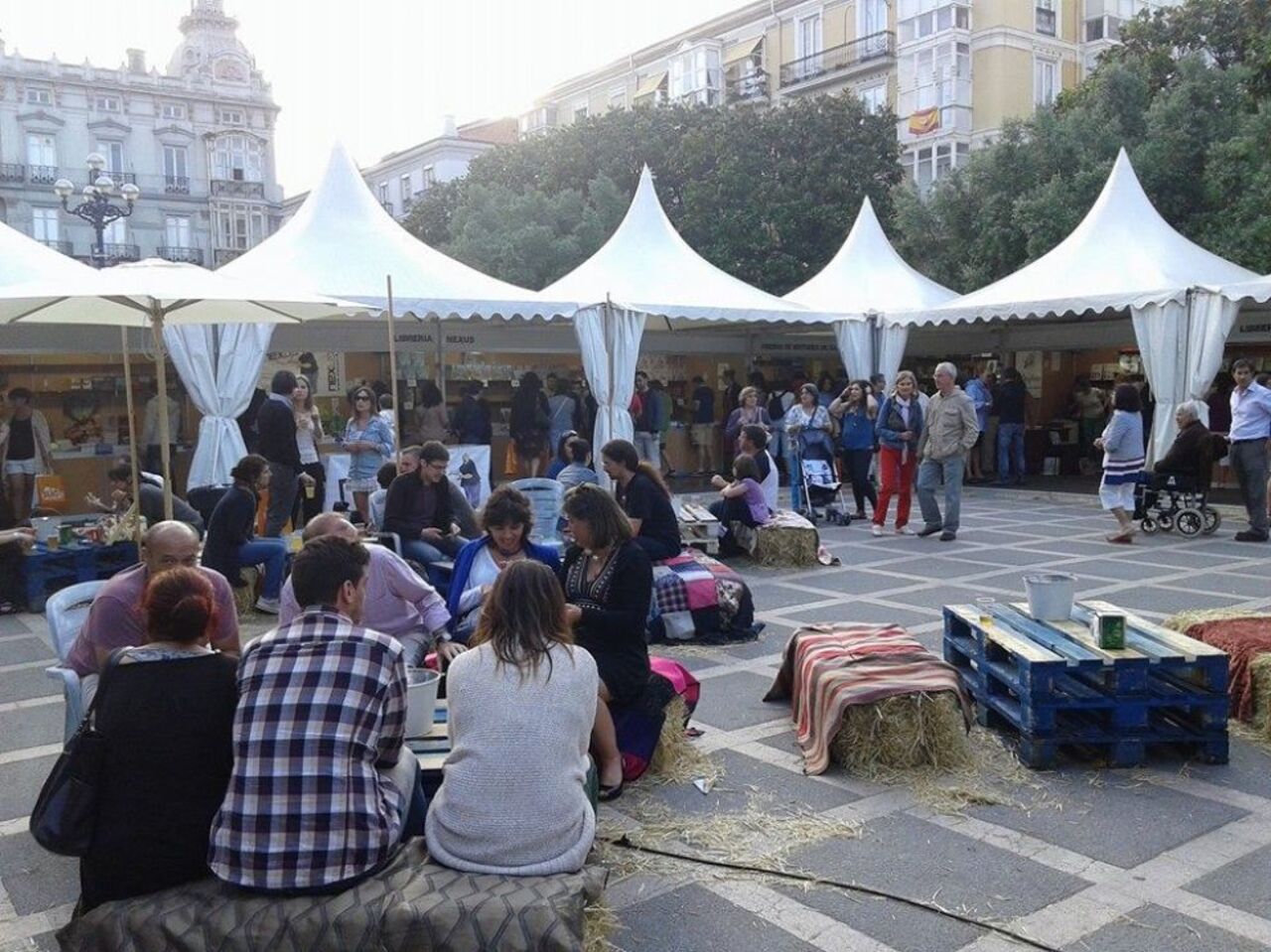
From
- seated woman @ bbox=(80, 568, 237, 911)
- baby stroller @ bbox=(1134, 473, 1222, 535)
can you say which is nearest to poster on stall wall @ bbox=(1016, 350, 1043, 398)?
baby stroller @ bbox=(1134, 473, 1222, 535)

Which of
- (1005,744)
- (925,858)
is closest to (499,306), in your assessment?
(1005,744)

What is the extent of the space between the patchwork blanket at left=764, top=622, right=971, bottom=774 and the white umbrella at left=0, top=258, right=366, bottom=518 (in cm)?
403

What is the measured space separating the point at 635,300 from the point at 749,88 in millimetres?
28185

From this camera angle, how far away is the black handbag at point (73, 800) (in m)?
2.92

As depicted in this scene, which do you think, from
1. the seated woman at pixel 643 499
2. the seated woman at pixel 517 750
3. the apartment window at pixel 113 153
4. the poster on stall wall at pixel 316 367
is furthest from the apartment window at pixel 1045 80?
the apartment window at pixel 113 153

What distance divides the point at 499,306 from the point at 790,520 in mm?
5050

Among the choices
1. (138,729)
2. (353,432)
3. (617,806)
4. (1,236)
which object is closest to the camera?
(138,729)

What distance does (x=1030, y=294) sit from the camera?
1509cm

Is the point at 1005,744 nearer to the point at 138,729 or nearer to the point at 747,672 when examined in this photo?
the point at 747,672

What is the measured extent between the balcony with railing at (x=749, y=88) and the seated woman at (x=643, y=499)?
36.1 meters

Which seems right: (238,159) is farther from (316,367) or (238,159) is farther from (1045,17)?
(316,367)

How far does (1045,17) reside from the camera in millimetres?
33219

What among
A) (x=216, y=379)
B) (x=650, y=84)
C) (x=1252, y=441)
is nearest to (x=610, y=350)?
(x=216, y=379)

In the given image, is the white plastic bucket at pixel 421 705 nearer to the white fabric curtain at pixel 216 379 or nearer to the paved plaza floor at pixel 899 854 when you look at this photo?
the paved plaza floor at pixel 899 854
